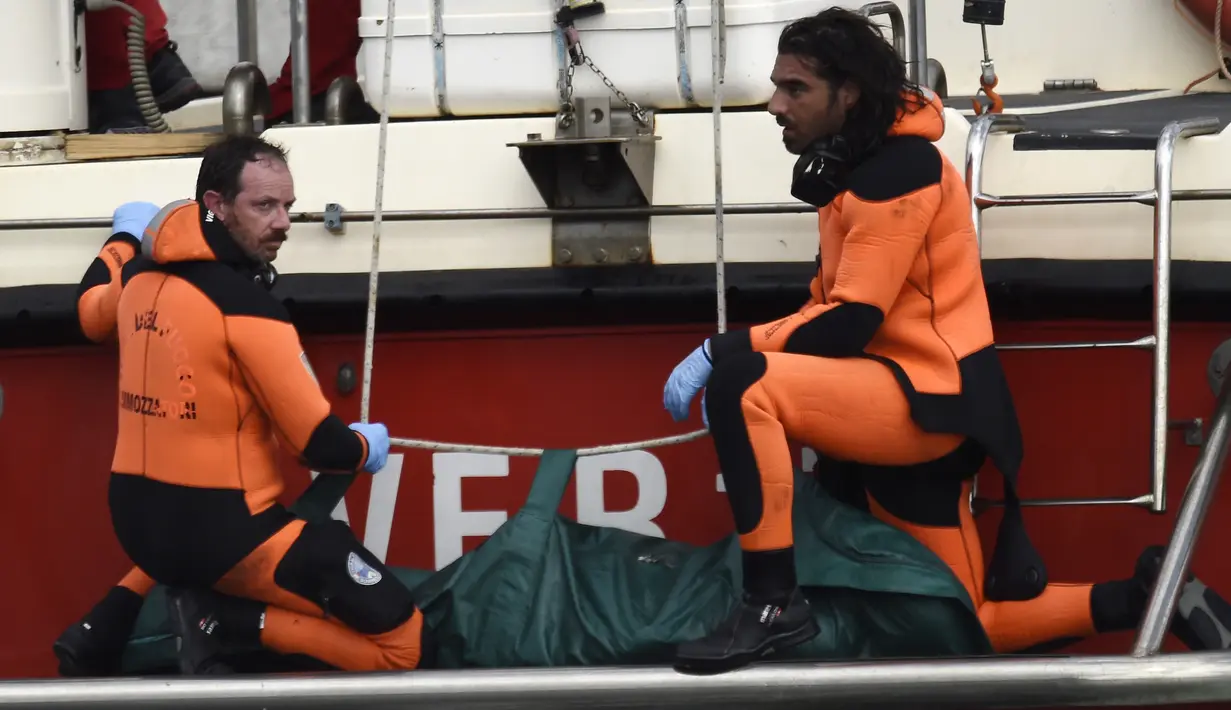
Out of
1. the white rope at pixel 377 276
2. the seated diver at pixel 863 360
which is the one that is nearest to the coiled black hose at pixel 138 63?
the white rope at pixel 377 276

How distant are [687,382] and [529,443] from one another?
1.91ft

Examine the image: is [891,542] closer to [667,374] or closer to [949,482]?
[949,482]

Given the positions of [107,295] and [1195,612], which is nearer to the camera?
[1195,612]

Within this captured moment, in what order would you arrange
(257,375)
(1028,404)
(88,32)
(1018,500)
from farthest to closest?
1. (88,32)
2. (1028,404)
3. (1018,500)
4. (257,375)

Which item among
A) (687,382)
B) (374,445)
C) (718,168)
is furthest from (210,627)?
(718,168)

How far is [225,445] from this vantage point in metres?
2.85

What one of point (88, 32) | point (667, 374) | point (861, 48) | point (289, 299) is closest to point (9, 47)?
point (88, 32)

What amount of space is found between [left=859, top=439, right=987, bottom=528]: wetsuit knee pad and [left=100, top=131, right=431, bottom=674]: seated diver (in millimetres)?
861

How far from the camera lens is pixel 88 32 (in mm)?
3844

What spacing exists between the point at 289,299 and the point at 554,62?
710 millimetres

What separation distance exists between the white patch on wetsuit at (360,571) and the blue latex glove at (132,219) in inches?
33.4

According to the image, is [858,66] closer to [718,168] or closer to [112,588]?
[718,168]

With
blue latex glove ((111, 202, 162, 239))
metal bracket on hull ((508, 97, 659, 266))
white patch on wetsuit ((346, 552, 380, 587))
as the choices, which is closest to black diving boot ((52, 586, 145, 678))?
white patch on wetsuit ((346, 552, 380, 587))

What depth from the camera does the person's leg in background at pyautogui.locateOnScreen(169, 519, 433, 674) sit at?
285 cm
